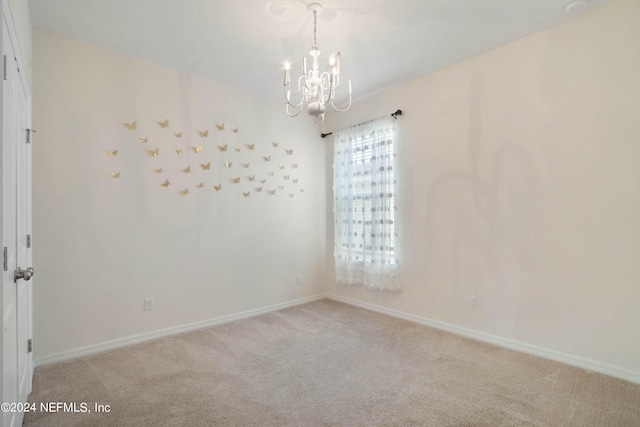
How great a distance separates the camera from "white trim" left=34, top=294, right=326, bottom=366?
2.57 m

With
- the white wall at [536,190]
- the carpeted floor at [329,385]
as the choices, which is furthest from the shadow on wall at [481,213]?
the carpeted floor at [329,385]

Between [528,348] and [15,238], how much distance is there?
3636mm

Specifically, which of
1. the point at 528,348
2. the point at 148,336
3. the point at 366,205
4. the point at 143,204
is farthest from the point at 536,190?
the point at 148,336

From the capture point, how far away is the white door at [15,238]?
1406mm

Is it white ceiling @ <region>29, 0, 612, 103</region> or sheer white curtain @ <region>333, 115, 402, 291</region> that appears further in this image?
sheer white curtain @ <region>333, 115, 402, 291</region>

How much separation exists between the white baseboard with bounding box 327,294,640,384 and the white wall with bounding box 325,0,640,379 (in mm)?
31

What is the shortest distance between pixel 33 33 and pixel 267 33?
1836 mm

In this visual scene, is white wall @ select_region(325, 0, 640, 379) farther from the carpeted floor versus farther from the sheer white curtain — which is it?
the carpeted floor

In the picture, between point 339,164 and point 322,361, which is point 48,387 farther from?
point 339,164

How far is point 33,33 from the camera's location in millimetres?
2508

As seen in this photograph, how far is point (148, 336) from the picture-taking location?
3.01 m

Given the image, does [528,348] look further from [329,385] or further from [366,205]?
[366,205]

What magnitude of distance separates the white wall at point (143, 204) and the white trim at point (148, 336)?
37 millimetres

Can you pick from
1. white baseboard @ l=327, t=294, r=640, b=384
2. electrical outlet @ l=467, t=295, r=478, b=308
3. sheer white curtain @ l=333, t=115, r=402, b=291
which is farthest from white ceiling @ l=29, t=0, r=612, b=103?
white baseboard @ l=327, t=294, r=640, b=384
